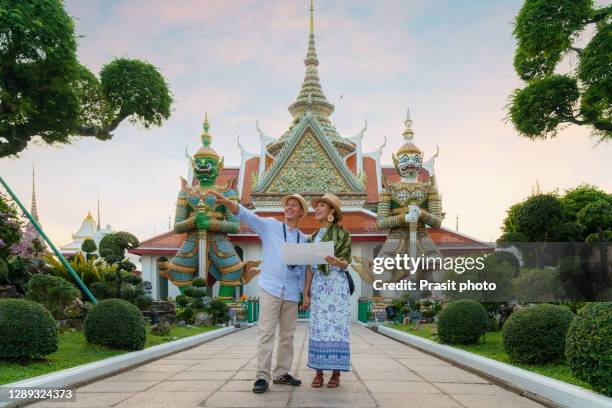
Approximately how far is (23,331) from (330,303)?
3.57 meters

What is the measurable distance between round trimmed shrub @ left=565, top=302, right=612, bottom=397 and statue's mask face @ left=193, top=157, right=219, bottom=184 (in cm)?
1484

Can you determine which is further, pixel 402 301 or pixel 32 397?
pixel 402 301

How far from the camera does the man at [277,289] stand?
4.53m

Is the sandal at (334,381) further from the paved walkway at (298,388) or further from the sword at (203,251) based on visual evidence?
the sword at (203,251)

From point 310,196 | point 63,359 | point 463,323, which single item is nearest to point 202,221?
point 310,196

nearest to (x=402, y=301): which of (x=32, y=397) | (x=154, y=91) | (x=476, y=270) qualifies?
(x=476, y=270)

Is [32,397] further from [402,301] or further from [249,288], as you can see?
[249,288]

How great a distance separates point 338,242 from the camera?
4715 mm

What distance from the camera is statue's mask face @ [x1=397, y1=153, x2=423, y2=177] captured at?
17031mm

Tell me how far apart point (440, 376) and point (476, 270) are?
4911 mm

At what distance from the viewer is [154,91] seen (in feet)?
39.7

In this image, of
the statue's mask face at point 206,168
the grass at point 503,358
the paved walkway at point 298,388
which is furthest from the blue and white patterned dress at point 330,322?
the statue's mask face at point 206,168

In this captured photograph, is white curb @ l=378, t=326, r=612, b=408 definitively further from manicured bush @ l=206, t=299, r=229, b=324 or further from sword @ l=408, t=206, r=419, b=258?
sword @ l=408, t=206, r=419, b=258

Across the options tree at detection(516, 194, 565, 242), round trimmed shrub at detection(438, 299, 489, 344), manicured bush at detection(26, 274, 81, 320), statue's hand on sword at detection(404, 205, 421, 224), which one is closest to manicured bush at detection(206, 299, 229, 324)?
manicured bush at detection(26, 274, 81, 320)
